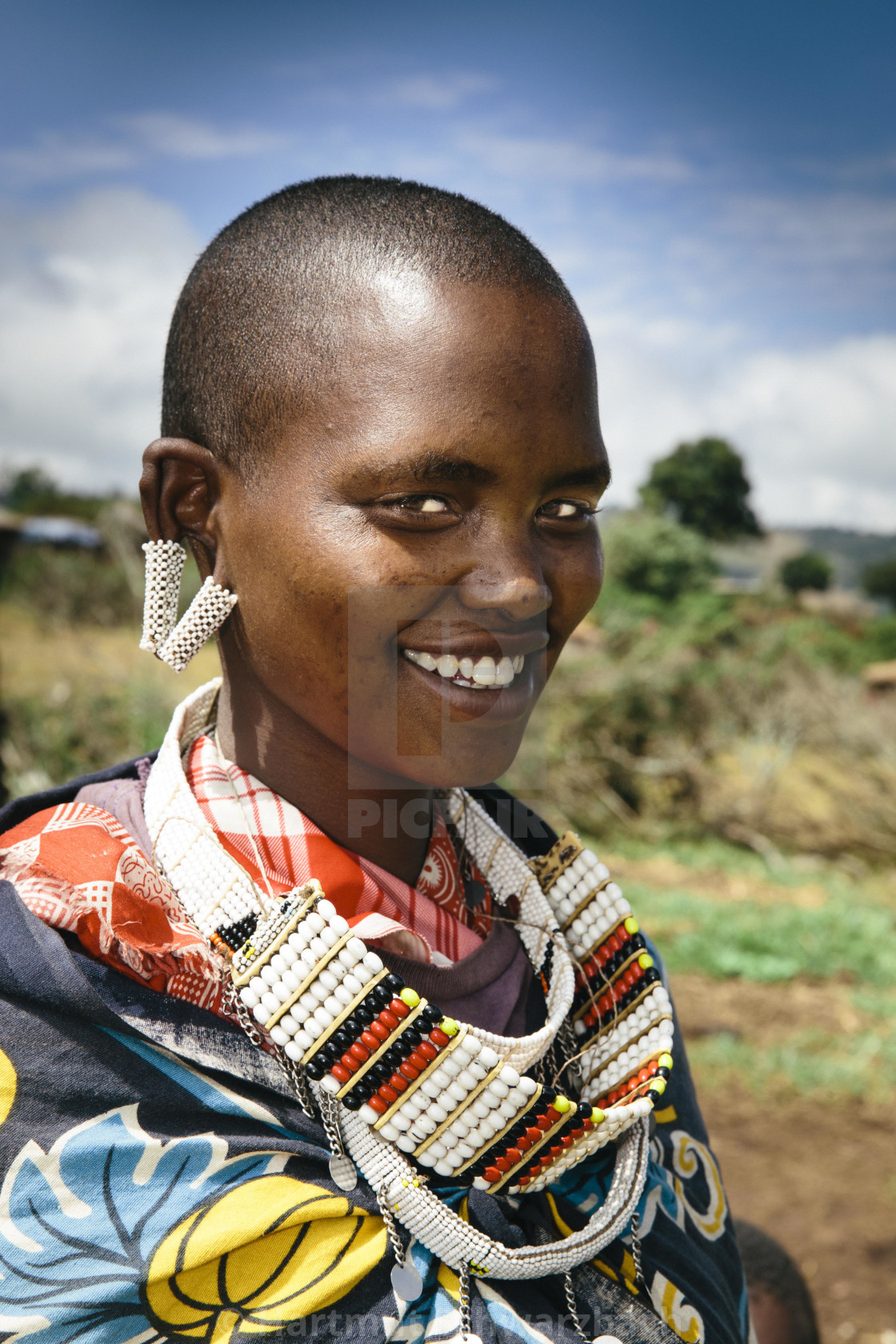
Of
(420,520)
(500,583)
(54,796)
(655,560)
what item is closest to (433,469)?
(420,520)

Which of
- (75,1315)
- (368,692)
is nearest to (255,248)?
(368,692)

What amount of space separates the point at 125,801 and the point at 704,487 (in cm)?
2651

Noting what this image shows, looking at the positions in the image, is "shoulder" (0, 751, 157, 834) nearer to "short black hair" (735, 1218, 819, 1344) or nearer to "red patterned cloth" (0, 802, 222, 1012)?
"red patterned cloth" (0, 802, 222, 1012)

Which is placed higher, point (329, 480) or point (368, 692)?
point (329, 480)

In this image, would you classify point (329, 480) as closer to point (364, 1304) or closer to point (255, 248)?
point (255, 248)

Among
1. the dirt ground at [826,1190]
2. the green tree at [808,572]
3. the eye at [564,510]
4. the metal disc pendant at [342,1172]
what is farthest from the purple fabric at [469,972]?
the green tree at [808,572]

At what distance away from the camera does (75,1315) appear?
104cm

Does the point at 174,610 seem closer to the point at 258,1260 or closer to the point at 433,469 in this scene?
the point at 433,469

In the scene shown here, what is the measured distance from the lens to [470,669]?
1277mm

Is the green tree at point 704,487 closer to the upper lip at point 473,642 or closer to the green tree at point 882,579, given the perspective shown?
the green tree at point 882,579

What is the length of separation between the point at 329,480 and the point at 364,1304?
1.01m

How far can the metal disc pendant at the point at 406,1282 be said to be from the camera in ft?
3.85

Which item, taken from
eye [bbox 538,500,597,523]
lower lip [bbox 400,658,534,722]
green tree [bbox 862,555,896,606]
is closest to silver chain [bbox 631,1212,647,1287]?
lower lip [bbox 400,658,534,722]

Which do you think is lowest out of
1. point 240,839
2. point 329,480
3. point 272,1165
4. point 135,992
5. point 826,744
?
point 826,744
